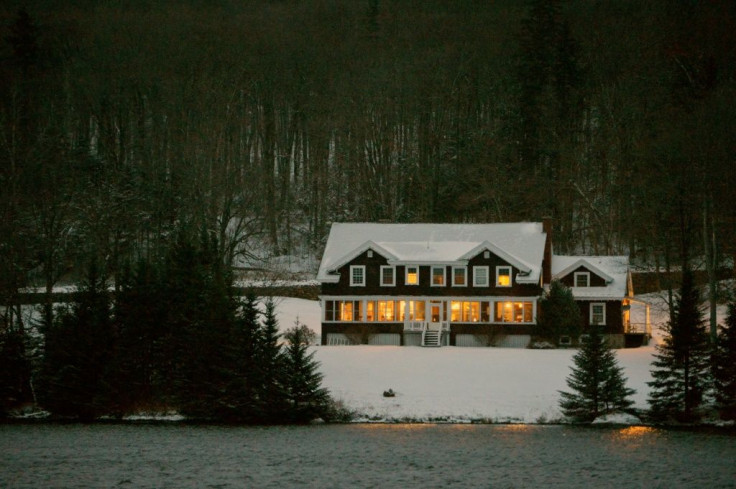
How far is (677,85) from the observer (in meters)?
69.1

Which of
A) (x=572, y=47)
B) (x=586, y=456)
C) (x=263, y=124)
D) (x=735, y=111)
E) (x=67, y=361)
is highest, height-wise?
(x=572, y=47)

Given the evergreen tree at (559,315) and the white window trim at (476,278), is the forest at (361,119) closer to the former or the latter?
the evergreen tree at (559,315)

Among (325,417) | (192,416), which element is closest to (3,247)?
(192,416)

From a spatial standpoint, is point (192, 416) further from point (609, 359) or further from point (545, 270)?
point (545, 270)

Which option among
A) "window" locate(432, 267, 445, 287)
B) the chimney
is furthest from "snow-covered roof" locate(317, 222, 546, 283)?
"window" locate(432, 267, 445, 287)

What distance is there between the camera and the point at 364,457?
3353cm

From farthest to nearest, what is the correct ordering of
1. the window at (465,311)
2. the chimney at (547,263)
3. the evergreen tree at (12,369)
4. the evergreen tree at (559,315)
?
the chimney at (547,263) < the window at (465,311) < the evergreen tree at (559,315) < the evergreen tree at (12,369)

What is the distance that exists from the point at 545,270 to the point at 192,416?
2566cm

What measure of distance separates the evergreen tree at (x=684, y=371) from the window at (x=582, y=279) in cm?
1710

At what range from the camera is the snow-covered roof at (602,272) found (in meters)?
57.1

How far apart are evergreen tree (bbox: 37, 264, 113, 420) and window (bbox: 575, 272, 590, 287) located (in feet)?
91.9

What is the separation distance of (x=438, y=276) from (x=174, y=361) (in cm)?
1951

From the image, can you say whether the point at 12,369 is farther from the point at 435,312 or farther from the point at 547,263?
the point at 547,263

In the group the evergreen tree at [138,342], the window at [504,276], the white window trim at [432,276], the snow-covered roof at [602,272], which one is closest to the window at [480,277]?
the window at [504,276]
